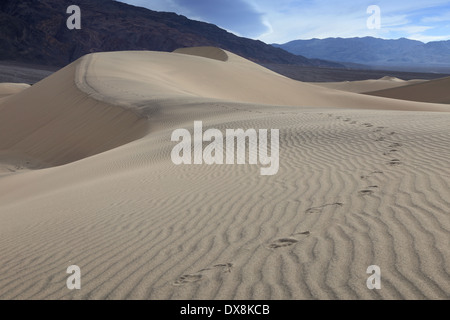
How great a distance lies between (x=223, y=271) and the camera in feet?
10.1

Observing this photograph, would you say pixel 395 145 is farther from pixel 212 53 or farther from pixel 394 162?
pixel 212 53

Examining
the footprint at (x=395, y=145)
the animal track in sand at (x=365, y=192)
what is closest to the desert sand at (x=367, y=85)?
the footprint at (x=395, y=145)

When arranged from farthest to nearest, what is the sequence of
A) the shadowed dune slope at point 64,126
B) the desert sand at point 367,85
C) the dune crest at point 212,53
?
the desert sand at point 367,85
the dune crest at point 212,53
the shadowed dune slope at point 64,126

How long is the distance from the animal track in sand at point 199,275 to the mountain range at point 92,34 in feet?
279

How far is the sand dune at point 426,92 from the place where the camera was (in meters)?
38.5

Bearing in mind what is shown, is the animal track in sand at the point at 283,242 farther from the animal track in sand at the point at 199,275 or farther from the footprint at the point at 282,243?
the animal track in sand at the point at 199,275

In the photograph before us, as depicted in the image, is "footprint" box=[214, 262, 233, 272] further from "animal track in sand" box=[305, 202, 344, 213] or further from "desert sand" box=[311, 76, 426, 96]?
"desert sand" box=[311, 76, 426, 96]

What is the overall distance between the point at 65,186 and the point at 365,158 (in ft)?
17.4

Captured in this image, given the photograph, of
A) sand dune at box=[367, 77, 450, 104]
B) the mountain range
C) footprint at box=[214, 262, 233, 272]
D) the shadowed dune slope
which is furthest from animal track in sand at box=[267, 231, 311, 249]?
the mountain range

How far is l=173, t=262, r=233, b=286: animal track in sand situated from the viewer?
9.86 ft

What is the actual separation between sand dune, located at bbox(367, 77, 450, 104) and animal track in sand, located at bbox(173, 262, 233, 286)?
38233 mm

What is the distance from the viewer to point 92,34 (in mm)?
103562
